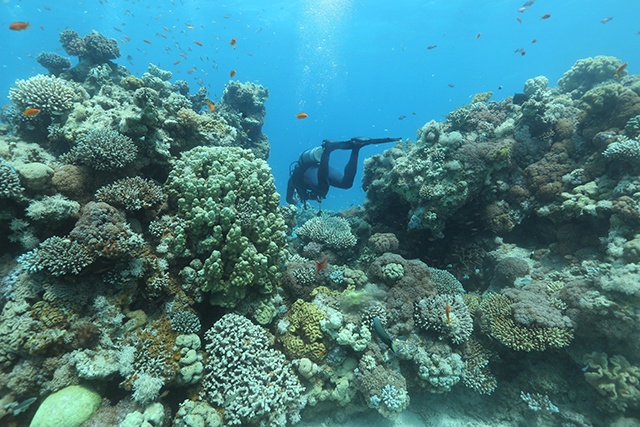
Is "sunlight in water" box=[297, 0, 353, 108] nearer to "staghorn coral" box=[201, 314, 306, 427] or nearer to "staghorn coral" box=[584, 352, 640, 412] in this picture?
"staghorn coral" box=[584, 352, 640, 412]

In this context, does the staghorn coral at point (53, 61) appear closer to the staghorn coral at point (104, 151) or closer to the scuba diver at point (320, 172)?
the staghorn coral at point (104, 151)

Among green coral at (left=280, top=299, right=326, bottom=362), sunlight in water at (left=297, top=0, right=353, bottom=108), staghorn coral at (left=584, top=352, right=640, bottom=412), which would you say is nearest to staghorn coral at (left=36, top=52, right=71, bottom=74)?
green coral at (left=280, top=299, right=326, bottom=362)

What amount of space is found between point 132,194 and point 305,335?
3838mm

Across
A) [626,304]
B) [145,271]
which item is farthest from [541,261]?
[145,271]

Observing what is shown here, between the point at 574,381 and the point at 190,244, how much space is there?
25.7 ft

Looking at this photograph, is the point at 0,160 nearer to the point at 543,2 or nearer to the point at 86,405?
the point at 86,405

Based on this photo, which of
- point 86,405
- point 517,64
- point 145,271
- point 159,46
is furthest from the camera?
point 159,46

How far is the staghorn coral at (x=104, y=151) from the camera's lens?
4.92 meters

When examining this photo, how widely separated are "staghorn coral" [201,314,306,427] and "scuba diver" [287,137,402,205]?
22.2 feet

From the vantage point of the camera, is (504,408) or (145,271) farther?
(504,408)

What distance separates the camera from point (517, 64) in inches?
3957

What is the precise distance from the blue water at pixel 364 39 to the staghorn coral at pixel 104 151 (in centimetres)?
1224

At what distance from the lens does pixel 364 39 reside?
213 ft

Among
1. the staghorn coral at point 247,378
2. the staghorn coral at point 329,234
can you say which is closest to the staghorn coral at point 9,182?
the staghorn coral at point 247,378
